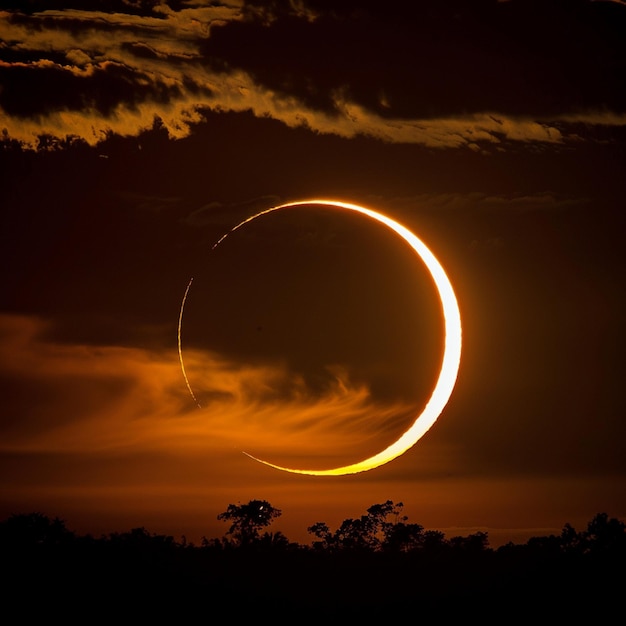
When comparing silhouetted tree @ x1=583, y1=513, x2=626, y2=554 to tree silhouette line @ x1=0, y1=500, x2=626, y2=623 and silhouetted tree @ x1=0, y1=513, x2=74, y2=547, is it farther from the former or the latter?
silhouetted tree @ x1=0, y1=513, x2=74, y2=547

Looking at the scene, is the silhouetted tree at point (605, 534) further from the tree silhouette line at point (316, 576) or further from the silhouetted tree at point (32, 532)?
the silhouetted tree at point (32, 532)

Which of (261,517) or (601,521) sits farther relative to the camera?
(261,517)

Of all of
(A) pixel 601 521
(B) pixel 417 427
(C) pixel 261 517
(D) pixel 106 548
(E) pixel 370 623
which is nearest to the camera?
(B) pixel 417 427

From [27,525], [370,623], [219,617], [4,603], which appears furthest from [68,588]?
[27,525]

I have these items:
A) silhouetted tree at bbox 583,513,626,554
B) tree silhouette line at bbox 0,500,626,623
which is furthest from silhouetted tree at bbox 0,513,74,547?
silhouetted tree at bbox 583,513,626,554

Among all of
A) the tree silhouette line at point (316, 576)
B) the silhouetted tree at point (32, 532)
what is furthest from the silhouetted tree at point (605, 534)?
the silhouetted tree at point (32, 532)

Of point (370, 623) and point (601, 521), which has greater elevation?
point (601, 521)

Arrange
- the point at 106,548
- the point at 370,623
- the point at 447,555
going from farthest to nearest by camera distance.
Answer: the point at 447,555 → the point at 106,548 → the point at 370,623

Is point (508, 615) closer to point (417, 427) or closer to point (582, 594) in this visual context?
point (582, 594)
